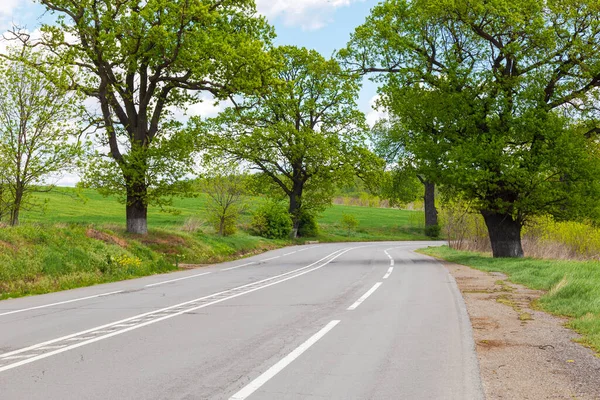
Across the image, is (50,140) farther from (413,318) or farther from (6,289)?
(413,318)

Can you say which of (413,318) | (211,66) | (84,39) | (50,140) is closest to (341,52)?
(211,66)

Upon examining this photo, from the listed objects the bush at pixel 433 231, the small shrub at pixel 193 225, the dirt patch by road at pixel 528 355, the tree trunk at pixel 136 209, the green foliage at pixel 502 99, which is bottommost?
the bush at pixel 433 231

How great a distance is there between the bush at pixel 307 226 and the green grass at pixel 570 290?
105 feet

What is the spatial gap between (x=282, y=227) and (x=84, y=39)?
26083 mm

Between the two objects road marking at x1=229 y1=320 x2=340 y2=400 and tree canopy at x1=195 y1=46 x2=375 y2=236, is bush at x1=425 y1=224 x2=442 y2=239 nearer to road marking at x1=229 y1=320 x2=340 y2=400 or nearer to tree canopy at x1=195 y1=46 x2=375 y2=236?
tree canopy at x1=195 y1=46 x2=375 y2=236

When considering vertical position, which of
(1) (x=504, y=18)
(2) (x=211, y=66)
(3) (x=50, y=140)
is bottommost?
(3) (x=50, y=140)

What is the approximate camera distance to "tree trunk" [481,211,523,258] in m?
25.4

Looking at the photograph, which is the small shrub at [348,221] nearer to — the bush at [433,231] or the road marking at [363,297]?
the bush at [433,231]

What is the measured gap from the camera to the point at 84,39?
2370 cm

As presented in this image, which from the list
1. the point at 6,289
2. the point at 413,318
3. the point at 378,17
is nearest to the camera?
the point at 413,318

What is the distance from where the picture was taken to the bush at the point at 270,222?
4638cm

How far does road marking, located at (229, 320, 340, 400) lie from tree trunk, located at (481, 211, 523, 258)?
1906cm

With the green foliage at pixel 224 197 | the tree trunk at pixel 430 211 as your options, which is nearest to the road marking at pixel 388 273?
the green foliage at pixel 224 197

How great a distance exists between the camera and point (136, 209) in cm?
2572
